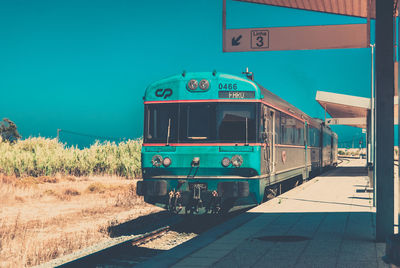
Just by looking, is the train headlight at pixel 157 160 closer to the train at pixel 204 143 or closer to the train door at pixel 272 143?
the train at pixel 204 143

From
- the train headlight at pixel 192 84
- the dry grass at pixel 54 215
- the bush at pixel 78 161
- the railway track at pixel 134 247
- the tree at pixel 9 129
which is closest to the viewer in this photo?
the railway track at pixel 134 247

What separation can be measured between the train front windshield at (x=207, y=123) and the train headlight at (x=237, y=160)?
35 centimetres

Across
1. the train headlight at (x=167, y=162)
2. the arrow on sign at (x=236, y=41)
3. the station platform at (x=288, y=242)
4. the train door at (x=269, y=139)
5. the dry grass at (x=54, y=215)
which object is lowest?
the dry grass at (x=54, y=215)

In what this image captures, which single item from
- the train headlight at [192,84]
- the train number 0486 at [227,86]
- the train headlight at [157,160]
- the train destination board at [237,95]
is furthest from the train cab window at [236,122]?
the train headlight at [157,160]

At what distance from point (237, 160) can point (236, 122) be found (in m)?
0.82

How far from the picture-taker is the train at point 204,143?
1100 cm

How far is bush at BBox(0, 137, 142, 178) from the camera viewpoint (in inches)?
1040

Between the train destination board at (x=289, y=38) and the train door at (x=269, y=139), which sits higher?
the train destination board at (x=289, y=38)

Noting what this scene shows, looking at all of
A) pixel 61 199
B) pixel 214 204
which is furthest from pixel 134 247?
pixel 61 199

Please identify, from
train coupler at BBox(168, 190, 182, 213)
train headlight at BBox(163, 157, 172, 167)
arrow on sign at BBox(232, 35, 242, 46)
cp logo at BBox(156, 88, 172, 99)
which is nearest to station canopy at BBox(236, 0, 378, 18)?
arrow on sign at BBox(232, 35, 242, 46)

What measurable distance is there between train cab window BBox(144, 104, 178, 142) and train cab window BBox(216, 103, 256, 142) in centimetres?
93

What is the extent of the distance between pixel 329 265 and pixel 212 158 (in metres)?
5.04

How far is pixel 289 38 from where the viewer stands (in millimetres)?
8539

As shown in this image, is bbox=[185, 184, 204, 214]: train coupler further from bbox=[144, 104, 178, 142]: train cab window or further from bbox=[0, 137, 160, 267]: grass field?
bbox=[0, 137, 160, 267]: grass field
